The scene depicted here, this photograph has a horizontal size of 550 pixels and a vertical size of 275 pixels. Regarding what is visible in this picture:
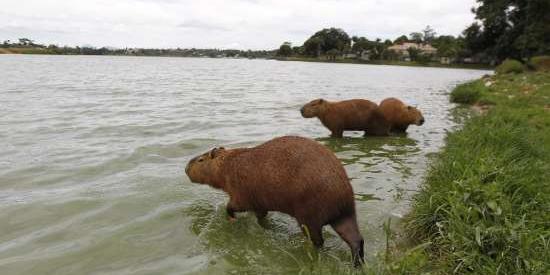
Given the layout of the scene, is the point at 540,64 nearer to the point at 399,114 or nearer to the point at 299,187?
the point at 399,114

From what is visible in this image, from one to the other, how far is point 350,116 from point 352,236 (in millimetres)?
5395

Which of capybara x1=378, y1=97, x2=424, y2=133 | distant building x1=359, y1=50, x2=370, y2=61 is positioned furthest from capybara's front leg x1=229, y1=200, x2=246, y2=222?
distant building x1=359, y1=50, x2=370, y2=61

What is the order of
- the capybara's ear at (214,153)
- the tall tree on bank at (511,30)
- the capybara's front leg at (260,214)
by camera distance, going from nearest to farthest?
the capybara's front leg at (260,214) → the capybara's ear at (214,153) → the tall tree on bank at (511,30)

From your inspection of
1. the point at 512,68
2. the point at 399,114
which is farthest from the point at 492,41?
the point at 399,114

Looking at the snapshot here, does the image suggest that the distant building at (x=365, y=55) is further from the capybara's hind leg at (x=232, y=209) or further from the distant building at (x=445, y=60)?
the capybara's hind leg at (x=232, y=209)

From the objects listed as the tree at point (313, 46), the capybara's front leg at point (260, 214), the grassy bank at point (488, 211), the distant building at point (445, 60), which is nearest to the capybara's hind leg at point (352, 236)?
the grassy bank at point (488, 211)

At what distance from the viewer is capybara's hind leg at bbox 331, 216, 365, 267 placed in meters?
3.43

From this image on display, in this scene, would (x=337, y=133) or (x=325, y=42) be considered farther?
(x=325, y=42)

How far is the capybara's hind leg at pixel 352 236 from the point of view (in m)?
3.43

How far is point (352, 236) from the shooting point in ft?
11.4

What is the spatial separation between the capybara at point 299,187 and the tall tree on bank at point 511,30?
32733mm

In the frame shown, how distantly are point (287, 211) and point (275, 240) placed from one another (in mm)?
453

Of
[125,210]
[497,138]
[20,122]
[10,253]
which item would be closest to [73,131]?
[20,122]

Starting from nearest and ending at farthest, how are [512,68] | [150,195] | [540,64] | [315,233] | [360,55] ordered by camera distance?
[315,233]
[150,195]
[540,64]
[512,68]
[360,55]
